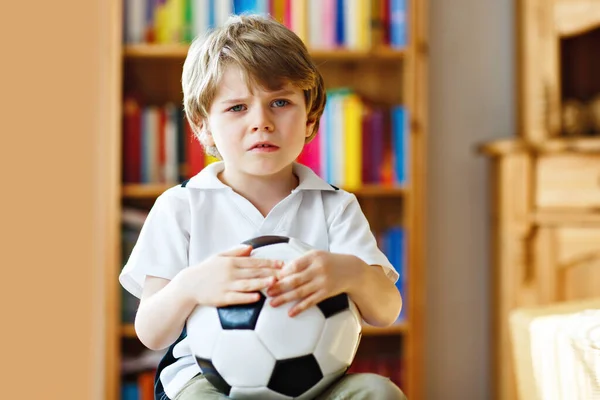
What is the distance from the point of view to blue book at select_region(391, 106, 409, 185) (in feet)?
7.77

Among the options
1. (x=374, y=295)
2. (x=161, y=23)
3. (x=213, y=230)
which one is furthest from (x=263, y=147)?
(x=161, y=23)

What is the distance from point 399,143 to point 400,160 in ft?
0.18

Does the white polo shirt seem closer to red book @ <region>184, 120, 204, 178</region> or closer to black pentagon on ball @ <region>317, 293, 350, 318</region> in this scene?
black pentagon on ball @ <region>317, 293, 350, 318</region>

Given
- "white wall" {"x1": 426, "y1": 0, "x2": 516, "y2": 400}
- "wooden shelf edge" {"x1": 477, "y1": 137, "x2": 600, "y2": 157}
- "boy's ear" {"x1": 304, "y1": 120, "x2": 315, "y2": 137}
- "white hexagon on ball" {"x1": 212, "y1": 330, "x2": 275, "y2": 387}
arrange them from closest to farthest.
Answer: "white hexagon on ball" {"x1": 212, "y1": 330, "x2": 275, "y2": 387}, "boy's ear" {"x1": 304, "y1": 120, "x2": 315, "y2": 137}, "wooden shelf edge" {"x1": 477, "y1": 137, "x2": 600, "y2": 157}, "white wall" {"x1": 426, "y1": 0, "x2": 516, "y2": 400}

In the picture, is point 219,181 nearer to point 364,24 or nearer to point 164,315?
point 164,315

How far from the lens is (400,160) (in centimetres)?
238

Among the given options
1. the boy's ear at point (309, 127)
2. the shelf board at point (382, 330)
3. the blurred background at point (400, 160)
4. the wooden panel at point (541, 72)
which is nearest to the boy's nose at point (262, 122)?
the boy's ear at point (309, 127)

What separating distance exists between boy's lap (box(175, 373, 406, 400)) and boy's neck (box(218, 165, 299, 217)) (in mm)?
253

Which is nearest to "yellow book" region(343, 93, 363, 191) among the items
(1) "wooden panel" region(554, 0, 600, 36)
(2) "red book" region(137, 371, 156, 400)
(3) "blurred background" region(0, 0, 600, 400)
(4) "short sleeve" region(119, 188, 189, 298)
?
(3) "blurred background" region(0, 0, 600, 400)

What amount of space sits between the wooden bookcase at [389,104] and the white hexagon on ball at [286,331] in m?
1.44

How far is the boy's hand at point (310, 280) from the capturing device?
86cm

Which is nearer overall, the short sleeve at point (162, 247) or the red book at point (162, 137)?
the short sleeve at point (162, 247)

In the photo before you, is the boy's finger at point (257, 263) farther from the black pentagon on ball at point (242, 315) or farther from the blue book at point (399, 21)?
the blue book at point (399, 21)

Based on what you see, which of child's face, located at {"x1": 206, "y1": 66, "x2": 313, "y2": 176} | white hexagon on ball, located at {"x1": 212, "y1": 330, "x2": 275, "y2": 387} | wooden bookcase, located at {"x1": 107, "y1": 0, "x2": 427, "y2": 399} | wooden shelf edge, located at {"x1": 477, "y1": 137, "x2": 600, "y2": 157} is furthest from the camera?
wooden bookcase, located at {"x1": 107, "y1": 0, "x2": 427, "y2": 399}
